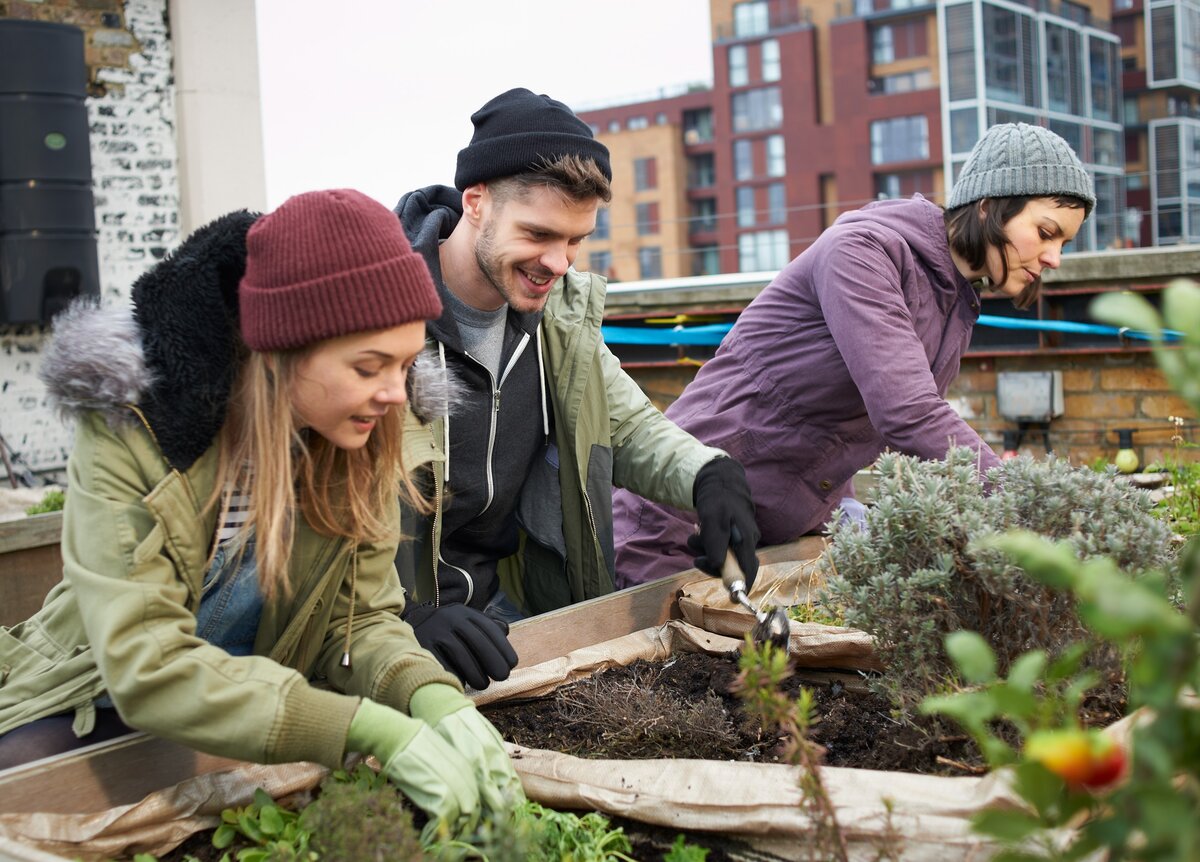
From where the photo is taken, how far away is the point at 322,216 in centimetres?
158

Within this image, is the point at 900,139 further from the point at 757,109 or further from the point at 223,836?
the point at 223,836

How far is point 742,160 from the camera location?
203ft

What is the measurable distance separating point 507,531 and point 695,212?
6929cm

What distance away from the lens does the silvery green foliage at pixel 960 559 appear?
5.87 feet

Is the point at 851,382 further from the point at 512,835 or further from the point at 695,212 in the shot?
the point at 695,212

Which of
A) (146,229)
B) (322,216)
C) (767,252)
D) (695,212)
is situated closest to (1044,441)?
(146,229)

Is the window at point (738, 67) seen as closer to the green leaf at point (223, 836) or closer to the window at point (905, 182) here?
the window at point (905, 182)

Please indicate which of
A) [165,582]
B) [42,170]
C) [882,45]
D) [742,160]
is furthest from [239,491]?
[742,160]

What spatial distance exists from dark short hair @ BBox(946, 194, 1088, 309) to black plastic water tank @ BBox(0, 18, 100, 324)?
4.89 metres

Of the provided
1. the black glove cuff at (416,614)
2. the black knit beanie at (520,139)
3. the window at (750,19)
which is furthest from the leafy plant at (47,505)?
the window at (750,19)

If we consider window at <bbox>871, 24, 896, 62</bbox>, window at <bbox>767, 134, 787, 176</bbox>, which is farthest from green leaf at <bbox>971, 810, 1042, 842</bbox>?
window at <bbox>767, 134, 787, 176</bbox>

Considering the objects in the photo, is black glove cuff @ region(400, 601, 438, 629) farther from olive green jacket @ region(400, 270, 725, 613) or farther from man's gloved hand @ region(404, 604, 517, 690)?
olive green jacket @ region(400, 270, 725, 613)

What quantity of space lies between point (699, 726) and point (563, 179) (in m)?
1.09

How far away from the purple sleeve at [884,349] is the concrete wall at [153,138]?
4906 millimetres
